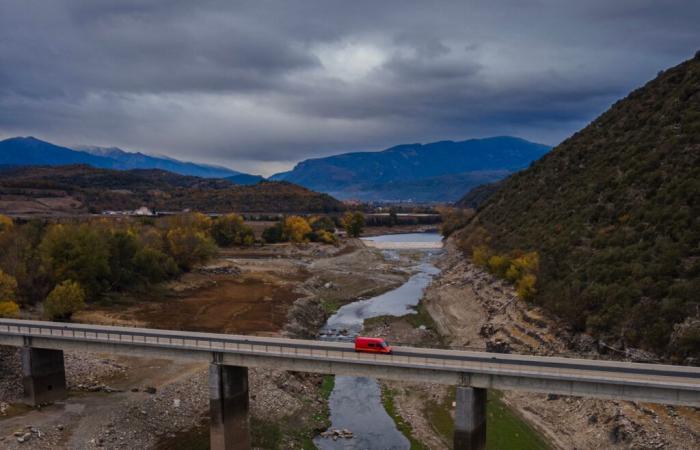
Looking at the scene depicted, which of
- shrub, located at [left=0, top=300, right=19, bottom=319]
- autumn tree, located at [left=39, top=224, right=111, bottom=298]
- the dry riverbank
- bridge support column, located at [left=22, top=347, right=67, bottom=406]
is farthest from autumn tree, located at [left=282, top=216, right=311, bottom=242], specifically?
bridge support column, located at [left=22, top=347, right=67, bottom=406]

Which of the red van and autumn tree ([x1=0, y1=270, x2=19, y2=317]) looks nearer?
the red van

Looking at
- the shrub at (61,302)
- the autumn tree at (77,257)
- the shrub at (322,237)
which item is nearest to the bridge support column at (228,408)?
the shrub at (61,302)

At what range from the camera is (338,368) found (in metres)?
39.0

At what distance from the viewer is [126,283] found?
8912 centimetres

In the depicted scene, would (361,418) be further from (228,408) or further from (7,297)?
(7,297)

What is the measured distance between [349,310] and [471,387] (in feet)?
197

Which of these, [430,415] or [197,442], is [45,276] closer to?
[197,442]

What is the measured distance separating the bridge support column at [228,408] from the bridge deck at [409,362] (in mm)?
1546

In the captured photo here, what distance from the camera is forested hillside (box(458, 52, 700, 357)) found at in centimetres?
5081

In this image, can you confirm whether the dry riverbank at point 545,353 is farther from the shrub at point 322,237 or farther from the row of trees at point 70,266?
the shrub at point 322,237

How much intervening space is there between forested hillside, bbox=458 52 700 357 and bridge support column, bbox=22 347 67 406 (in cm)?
5199

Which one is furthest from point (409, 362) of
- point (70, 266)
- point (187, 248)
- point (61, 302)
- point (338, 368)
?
point (187, 248)

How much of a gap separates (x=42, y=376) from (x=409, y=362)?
32.4m

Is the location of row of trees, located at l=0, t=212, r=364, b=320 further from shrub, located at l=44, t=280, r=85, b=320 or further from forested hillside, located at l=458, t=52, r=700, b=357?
forested hillside, located at l=458, t=52, r=700, b=357
